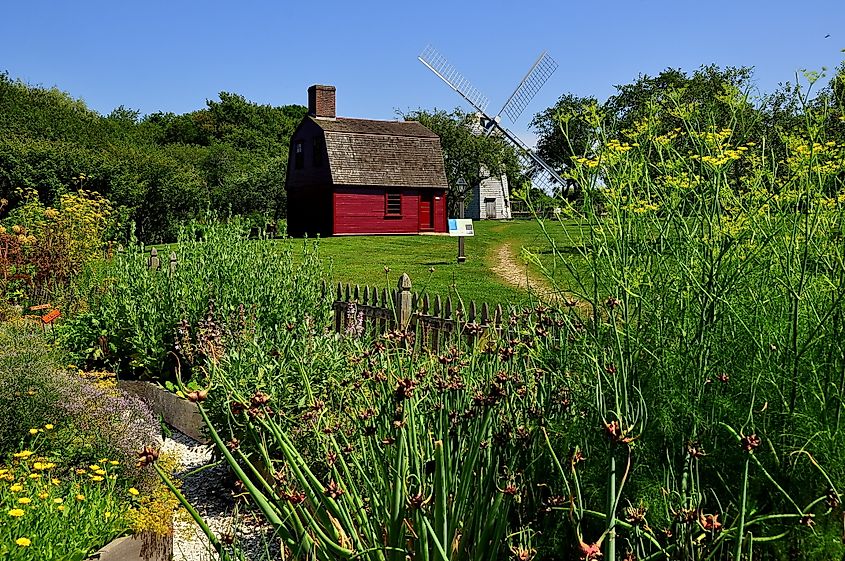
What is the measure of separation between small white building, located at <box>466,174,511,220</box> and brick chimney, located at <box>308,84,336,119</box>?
21.0m

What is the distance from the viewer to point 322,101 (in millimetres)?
32781

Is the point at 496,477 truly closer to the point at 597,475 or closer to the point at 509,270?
the point at 597,475

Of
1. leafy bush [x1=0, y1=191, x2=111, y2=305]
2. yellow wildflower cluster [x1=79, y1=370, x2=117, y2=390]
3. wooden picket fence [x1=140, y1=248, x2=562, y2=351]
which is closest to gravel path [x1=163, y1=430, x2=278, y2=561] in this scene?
yellow wildflower cluster [x1=79, y1=370, x2=117, y2=390]

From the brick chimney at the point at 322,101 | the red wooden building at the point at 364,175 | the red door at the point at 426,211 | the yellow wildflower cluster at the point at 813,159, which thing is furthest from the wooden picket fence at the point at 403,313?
the brick chimney at the point at 322,101

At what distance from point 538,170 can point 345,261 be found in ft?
82.8

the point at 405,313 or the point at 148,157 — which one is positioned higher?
the point at 148,157

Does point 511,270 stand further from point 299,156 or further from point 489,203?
point 489,203

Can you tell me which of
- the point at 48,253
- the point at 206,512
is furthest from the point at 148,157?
the point at 206,512

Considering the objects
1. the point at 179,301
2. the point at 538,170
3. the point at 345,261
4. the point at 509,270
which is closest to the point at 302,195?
the point at 538,170

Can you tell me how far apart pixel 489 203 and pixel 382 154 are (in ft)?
73.0

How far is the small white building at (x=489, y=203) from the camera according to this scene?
5312 centimetres

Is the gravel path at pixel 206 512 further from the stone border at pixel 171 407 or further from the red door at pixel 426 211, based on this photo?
the red door at pixel 426 211

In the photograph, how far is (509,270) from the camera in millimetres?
16344

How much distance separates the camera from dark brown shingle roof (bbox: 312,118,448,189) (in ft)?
104
